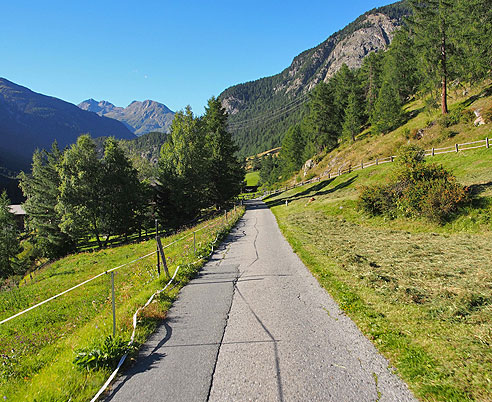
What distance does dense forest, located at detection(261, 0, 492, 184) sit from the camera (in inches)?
1198

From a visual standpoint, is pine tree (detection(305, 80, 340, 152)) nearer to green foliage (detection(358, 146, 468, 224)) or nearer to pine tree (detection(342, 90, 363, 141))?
pine tree (detection(342, 90, 363, 141))

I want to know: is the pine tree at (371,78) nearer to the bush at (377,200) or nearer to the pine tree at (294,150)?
the pine tree at (294,150)

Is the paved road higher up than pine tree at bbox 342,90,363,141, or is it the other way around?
pine tree at bbox 342,90,363,141

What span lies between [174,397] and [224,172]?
3275cm

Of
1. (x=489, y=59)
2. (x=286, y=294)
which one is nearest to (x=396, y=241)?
(x=286, y=294)

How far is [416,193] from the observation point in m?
16.0

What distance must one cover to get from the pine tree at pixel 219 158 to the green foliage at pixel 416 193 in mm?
20339

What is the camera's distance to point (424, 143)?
107ft

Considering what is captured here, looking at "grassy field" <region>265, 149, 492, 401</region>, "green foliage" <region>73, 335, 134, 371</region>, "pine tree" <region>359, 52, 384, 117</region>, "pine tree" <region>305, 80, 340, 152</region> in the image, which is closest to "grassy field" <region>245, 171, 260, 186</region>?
"pine tree" <region>305, 80, 340, 152</region>

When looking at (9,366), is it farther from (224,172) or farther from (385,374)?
(224,172)

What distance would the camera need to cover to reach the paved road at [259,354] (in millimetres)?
3814

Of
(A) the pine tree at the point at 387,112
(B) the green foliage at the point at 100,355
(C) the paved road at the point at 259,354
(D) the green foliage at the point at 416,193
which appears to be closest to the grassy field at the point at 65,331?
(B) the green foliage at the point at 100,355

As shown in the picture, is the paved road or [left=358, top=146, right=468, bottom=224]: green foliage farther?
[left=358, top=146, right=468, bottom=224]: green foliage

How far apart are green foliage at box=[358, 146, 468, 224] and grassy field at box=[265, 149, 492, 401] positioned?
0.73 metres
